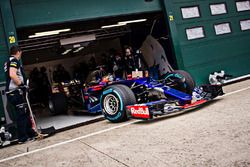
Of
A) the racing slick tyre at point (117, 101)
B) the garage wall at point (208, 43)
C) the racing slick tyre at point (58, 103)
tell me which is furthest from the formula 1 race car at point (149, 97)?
the garage wall at point (208, 43)

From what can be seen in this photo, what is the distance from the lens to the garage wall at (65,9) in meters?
5.75

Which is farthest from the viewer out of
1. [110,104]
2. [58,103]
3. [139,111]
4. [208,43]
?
[208,43]

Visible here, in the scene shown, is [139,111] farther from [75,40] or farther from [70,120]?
[75,40]

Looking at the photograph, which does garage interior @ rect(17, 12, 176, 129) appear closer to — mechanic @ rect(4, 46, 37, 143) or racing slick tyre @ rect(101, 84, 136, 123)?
racing slick tyre @ rect(101, 84, 136, 123)

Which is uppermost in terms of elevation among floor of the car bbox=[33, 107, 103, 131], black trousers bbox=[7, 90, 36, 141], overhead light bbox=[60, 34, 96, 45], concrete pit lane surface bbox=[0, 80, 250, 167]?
overhead light bbox=[60, 34, 96, 45]

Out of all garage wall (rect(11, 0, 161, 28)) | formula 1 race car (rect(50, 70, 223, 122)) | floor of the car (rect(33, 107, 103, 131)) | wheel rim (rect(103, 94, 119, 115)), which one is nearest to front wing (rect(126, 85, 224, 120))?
formula 1 race car (rect(50, 70, 223, 122))

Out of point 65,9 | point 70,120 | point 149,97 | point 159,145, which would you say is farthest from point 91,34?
point 159,145

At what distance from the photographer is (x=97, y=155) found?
110 inches

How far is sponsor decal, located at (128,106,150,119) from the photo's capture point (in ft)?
13.1

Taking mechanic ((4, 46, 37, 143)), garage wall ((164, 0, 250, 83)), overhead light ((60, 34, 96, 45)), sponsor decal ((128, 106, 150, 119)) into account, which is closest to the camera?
sponsor decal ((128, 106, 150, 119))

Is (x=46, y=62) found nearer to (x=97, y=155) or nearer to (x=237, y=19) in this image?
(x=237, y=19)

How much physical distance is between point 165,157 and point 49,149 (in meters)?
1.81

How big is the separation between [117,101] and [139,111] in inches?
22.2

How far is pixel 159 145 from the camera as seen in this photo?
9.03 feet
